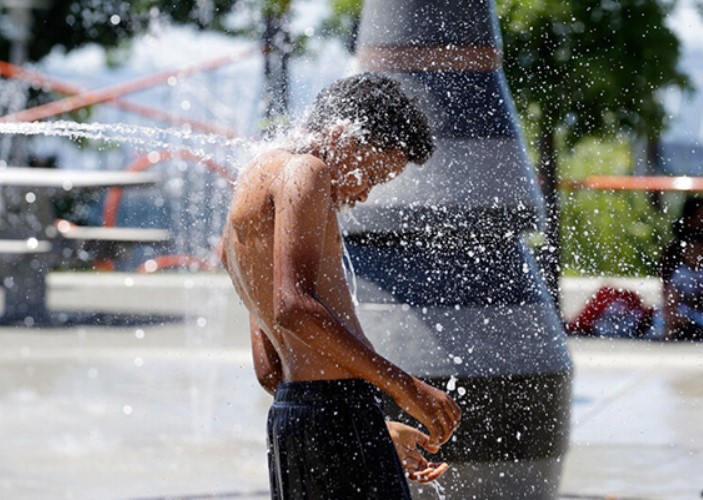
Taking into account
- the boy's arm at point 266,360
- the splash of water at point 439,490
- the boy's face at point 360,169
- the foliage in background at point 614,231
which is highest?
the boy's face at point 360,169

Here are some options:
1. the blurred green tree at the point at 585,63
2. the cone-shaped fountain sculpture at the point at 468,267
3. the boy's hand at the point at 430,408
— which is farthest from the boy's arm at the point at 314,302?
the blurred green tree at the point at 585,63

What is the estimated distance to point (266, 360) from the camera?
3.46 m

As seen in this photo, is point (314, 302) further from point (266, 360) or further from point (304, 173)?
point (266, 360)

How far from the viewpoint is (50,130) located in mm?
4672

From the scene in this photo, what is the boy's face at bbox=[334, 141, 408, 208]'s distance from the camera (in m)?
3.22

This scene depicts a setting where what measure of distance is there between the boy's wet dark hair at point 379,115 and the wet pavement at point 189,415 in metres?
3.15

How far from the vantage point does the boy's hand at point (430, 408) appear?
3.07 m

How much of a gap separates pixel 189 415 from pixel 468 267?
4.19 m

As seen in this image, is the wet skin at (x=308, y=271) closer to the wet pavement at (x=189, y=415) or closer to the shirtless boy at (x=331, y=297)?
the shirtless boy at (x=331, y=297)

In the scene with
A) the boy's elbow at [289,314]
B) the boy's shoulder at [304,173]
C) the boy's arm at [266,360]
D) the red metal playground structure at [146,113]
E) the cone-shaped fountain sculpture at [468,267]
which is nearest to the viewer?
the boy's elbow at [289,314]

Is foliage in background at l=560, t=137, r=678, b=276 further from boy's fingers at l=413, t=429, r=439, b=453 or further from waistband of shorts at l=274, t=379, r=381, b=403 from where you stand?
waistband of shorts at l=274, t=379, r=381, b=403

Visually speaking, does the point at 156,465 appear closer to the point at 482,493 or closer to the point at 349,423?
the point at 482,493

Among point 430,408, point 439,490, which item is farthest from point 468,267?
point 430,408

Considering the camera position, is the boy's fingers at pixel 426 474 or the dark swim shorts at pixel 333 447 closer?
the dark swim shorts at pixel 333 447
